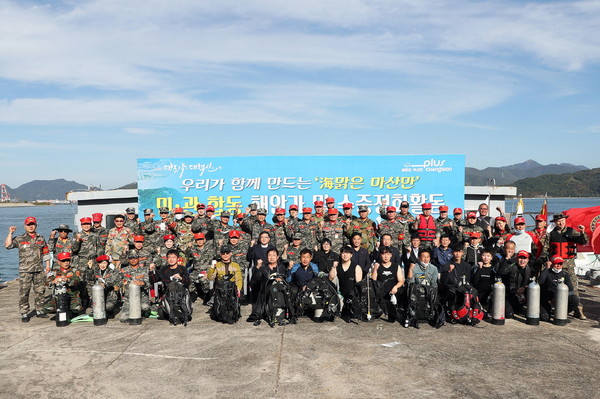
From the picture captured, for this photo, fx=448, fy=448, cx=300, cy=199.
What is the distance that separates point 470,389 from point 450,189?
8.99m

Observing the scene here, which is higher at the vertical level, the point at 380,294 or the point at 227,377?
the point at 380,294

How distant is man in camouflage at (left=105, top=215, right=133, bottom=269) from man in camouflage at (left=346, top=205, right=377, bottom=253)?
18.5 ft

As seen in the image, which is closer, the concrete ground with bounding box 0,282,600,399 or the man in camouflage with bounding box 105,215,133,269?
the concrete ground with bounding box 0,282,600,399

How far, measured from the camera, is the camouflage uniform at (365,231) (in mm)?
11473

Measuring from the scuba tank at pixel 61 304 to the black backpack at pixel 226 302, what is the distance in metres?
3.00

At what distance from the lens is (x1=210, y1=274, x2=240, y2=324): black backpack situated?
30.3 ft

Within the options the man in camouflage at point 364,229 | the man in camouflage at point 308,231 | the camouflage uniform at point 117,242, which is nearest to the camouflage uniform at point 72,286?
the camouflage uniform at point 117,242

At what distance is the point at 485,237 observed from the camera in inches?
448

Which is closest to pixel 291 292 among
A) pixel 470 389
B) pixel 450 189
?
pixel 470 389

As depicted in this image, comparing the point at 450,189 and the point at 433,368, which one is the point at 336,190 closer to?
the point at 450,189

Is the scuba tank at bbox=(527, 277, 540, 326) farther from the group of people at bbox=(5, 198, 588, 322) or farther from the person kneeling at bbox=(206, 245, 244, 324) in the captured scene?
the person kneeling at bbox=(206, 245, 244, 324)

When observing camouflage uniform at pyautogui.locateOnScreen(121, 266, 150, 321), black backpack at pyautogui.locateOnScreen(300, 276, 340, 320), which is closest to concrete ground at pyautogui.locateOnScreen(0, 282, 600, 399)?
black backpack at pyautogui.locateOnScreen(300, 276, 340, 320)

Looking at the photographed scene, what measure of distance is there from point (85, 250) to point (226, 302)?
158 inches

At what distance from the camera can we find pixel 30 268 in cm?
966
